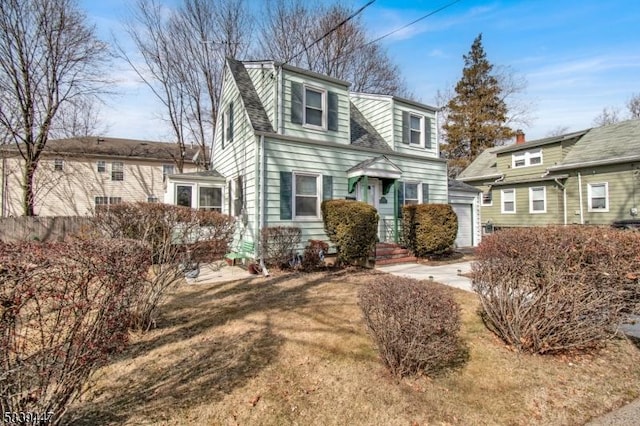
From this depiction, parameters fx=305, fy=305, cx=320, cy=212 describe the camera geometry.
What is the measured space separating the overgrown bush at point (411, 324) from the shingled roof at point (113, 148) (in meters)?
21.5

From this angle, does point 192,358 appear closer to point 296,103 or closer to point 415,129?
point 296,103

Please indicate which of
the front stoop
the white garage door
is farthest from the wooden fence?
the white garage door

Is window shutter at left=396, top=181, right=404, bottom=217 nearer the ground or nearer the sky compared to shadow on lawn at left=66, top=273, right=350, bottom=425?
nearer the sky

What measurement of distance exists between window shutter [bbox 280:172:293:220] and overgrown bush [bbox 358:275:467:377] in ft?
19.5

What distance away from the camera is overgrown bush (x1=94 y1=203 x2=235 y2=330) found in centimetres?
442

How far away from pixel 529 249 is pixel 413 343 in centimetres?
207

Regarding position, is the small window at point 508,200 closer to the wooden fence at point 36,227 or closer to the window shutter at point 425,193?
A: the window shutter at point 425,193

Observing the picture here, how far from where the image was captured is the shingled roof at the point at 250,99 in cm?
924

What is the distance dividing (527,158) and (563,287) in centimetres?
1904

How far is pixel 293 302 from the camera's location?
555 centimetres

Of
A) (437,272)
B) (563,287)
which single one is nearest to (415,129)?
(437,272)

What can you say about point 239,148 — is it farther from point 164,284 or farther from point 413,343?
point 413,343

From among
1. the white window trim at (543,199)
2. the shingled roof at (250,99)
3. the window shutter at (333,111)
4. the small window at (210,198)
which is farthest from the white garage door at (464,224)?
the small window at (210,198)

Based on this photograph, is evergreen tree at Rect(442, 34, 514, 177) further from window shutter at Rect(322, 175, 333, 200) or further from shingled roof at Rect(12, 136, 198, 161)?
shingled roof at Rect(12, 136, 198, 161)
